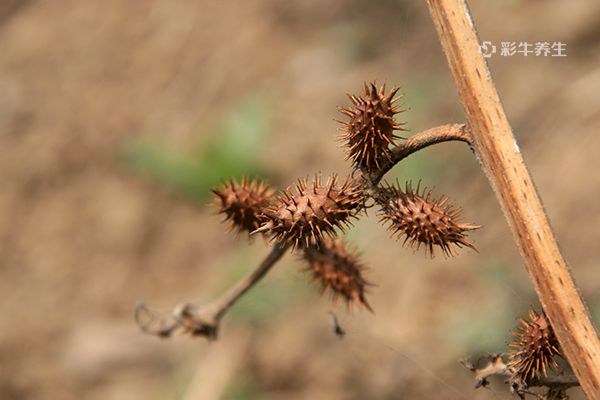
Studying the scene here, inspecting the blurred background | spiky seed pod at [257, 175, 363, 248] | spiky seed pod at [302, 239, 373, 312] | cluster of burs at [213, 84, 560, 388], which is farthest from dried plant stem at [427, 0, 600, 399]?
the blurred background

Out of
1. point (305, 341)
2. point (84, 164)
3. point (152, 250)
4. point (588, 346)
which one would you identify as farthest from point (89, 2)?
point (588, 346)

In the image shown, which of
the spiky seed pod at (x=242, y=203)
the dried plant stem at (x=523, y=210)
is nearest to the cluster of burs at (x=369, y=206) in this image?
the dried plant stem at (x=523, y=210)

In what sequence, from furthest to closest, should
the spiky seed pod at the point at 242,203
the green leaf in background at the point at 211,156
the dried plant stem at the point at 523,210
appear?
the green leaf in background at the point at 211,156 → the spiky seed pod at the point at 242,203 → the dried plant stem at the point at 523,210

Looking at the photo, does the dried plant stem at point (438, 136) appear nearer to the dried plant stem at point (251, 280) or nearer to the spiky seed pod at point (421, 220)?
the spiky seed pod at point (421, 220)

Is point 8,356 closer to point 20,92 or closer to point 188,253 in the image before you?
point 188,253

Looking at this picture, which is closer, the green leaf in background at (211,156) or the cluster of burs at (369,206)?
the cluster of burs at (369,206)
